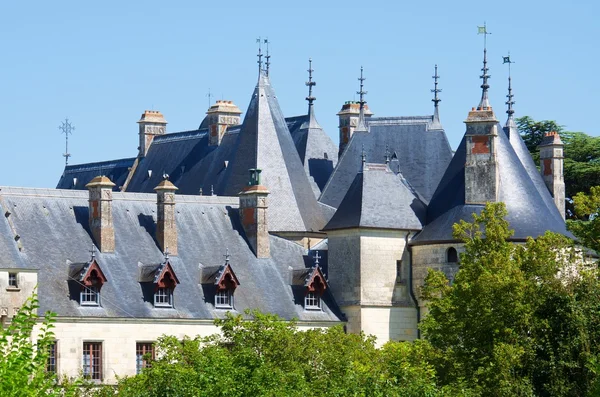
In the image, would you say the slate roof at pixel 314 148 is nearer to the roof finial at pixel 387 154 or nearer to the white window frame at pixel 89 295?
the roof finial at pixel 387 154

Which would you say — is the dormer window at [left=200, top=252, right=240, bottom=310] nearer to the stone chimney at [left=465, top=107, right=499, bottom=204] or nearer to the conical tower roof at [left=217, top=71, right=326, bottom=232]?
the conical tower roof at [left=217, top=71, right=326, bottom=232]

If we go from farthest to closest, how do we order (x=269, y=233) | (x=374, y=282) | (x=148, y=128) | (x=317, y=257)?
(x=148, y=128), (x=269, y=233), (x=317, y=257), (x=374, y=282)

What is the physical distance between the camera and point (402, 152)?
282 ft

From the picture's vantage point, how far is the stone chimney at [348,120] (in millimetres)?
92938

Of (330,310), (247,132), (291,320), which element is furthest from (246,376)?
(247,132)

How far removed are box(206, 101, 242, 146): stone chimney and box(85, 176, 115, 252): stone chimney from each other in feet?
64.2

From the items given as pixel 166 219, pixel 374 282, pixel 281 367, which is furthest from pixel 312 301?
pixel 281 367

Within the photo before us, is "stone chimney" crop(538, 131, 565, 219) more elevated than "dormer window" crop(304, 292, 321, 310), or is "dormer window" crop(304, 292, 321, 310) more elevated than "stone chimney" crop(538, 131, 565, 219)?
"stone chimney" crop(538, 131, 565, 219)

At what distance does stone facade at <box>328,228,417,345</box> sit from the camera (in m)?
76.9

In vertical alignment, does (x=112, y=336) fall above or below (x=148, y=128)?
below

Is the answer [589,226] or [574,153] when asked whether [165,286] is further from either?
[574,153]

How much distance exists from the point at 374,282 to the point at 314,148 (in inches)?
626

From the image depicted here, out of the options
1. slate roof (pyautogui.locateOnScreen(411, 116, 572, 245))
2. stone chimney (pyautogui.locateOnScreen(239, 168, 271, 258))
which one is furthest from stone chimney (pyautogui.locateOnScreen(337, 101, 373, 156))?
stone chimney (pyautogui.locateOnScreen(239, 168, 271, 258))

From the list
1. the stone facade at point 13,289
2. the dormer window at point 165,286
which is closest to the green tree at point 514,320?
the dormer window at point 165,286
